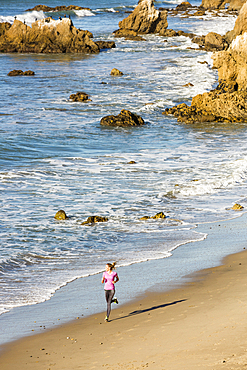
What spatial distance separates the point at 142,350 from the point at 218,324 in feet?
3.67

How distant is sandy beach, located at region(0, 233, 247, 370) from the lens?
559 centimetres

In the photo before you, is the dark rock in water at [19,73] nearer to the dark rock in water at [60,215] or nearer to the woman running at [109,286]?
the dark rock in water at [60,215]

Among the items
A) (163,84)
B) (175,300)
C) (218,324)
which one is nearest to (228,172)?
(175,300)

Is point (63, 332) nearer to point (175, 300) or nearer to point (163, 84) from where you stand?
point (175, 300)

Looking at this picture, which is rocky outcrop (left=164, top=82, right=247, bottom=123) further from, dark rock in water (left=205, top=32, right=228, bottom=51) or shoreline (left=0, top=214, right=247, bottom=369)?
dark rock in water (left=205, top=32, right=228, bottom=51)

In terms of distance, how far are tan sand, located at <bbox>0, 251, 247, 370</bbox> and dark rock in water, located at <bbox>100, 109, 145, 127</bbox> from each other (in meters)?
16.2

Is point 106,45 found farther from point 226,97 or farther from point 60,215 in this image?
point 60,215

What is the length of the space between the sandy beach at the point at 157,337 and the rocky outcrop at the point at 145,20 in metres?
55.4

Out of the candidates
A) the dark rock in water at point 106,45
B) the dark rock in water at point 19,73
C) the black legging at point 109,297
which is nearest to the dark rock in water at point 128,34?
the dark rock in water at point 106,45

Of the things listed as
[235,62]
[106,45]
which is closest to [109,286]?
[235,62]

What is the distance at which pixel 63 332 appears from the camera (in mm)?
6828

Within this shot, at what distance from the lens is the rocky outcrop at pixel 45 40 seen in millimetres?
48875

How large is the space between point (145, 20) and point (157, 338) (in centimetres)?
5884

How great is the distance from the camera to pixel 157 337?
20.6ft
